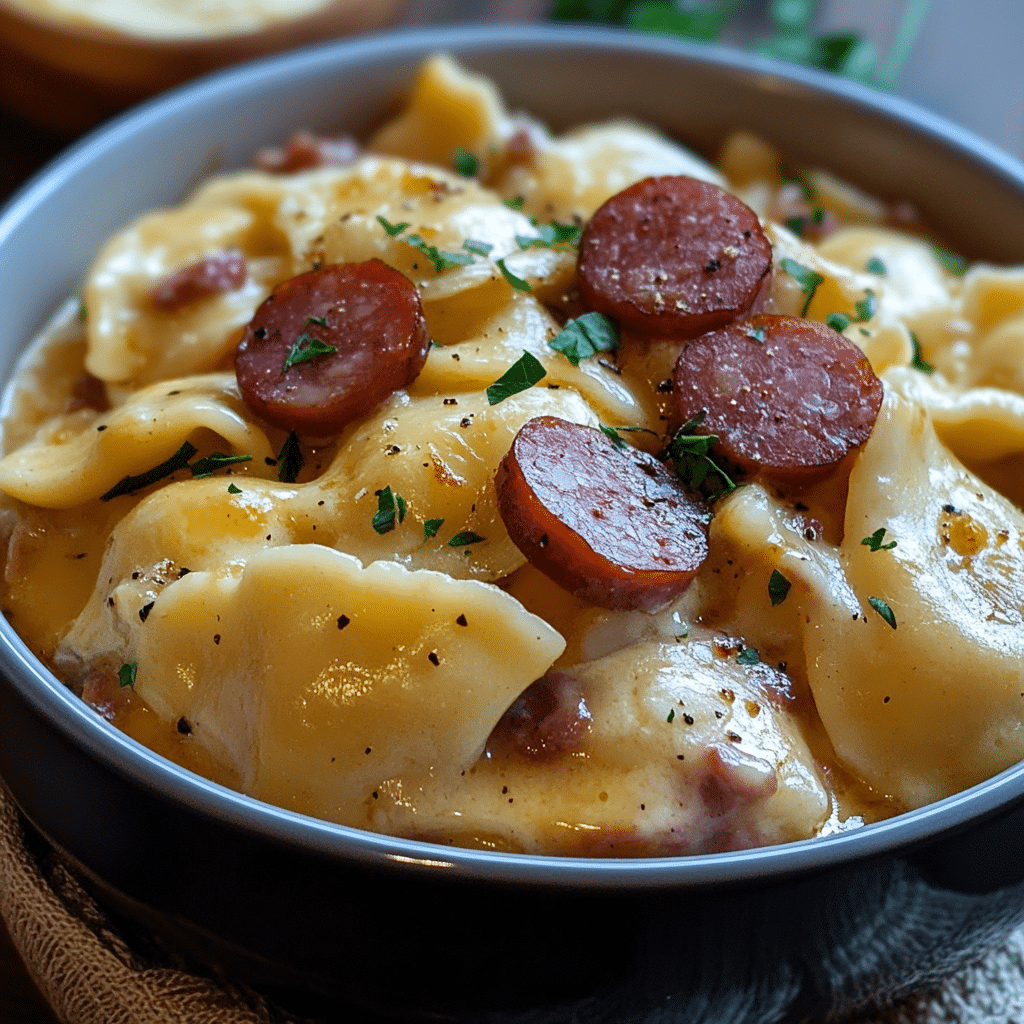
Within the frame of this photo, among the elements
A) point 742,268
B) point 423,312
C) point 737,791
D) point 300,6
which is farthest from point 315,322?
point 300,6

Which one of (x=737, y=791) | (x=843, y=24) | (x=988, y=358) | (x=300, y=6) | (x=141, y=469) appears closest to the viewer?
(x=737, y=791)

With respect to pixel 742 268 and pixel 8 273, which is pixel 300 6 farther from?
pixel 742 268

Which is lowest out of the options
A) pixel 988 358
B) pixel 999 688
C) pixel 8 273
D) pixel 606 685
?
pixel 8 273

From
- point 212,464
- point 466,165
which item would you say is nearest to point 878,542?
point 212,464

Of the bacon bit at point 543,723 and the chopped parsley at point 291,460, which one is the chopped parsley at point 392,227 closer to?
the chopped parsley at point 291,460

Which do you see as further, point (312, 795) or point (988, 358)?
point (988, 358)

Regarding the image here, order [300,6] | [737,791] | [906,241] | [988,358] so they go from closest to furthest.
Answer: [737,791] → [988,358] → [906,241] → [300,6]

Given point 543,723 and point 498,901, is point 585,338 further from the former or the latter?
point 498,901

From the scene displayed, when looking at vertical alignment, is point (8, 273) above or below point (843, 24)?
below
